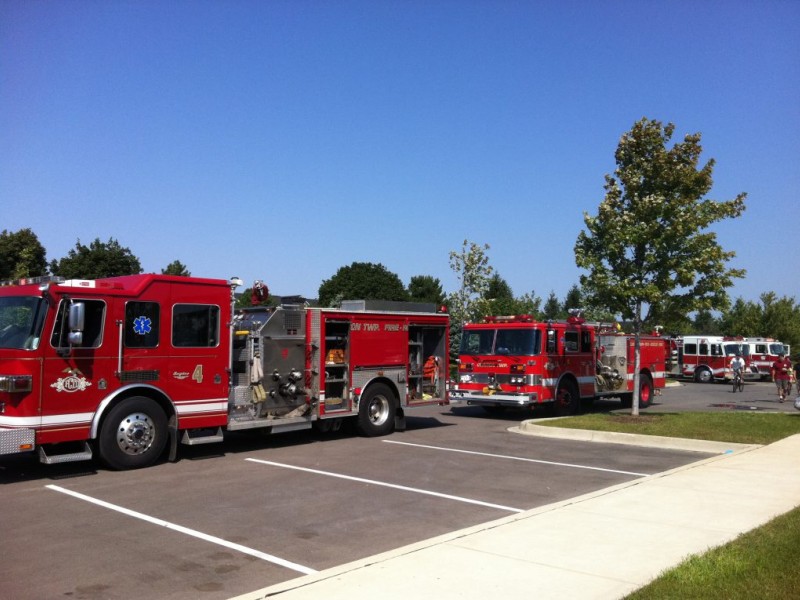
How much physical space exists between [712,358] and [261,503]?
34858 mm

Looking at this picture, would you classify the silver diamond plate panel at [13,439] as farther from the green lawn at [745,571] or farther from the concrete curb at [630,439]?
the concrete curb at [630,439]

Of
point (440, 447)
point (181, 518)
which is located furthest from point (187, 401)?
point (440, 447)

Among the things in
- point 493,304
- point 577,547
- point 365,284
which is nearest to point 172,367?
point 577,547

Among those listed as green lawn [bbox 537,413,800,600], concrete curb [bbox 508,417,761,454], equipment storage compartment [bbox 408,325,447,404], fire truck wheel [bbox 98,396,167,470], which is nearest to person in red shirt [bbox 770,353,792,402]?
concrete curb [bbox 508,417,761,454]

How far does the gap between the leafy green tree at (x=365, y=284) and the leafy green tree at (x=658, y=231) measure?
51.1 metres

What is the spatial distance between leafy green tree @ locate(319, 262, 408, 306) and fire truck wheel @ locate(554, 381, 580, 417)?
48.9 m

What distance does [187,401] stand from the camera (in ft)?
36.0

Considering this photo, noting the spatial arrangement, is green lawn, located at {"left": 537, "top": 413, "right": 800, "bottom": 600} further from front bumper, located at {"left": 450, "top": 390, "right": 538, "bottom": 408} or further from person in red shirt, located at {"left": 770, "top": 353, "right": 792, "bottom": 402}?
person in red shirt, located at {"left": 770, "top": 353, "right": 792, "bottom": 402}

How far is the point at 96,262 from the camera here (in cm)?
4309

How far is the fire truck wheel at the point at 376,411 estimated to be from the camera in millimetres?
14016

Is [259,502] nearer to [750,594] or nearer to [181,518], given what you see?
[181,518]

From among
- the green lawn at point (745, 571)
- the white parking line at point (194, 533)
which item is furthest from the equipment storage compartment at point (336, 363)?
the green lawn at point (745, 571)

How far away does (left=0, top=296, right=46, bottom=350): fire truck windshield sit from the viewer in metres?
9.43

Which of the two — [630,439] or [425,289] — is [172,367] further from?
[425,289]
